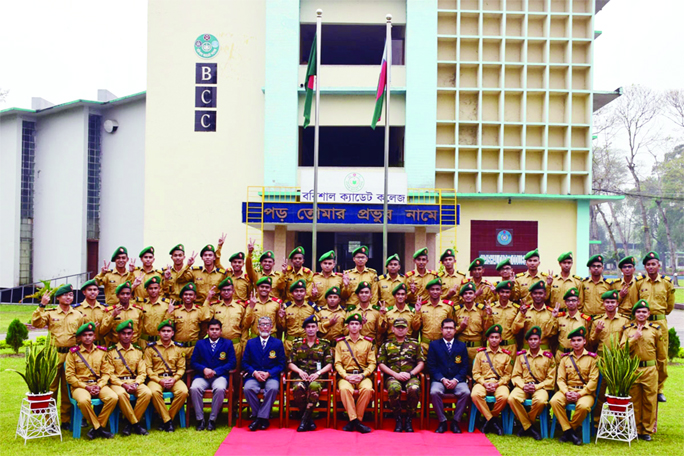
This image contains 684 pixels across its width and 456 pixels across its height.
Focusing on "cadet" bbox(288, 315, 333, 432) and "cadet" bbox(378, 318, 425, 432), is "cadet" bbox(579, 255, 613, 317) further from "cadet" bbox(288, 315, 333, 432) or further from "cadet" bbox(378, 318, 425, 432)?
"cadet" bbox(288, 315, 333, 432)

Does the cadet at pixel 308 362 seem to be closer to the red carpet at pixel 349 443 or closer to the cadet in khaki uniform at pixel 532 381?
the red carpet at pixel 349 443

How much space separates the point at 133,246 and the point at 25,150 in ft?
21.2

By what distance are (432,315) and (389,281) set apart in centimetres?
136

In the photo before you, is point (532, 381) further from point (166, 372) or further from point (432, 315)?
point (166, 372)

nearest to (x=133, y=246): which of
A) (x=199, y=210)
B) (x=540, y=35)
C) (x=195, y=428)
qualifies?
(x=199, y=210)

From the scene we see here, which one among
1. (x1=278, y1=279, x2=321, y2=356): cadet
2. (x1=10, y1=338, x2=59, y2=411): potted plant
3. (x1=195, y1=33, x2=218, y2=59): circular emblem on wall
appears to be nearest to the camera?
(x1=10, y1=338, x2=59, y2=411): potted plant

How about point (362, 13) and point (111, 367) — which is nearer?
point (111, 367)

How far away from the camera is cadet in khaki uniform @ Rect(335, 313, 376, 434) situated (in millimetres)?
7914

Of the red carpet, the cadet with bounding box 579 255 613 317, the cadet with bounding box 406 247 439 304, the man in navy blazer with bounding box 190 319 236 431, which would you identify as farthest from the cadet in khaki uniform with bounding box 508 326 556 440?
the man in navy blazer with bounding box 190 319 236 431

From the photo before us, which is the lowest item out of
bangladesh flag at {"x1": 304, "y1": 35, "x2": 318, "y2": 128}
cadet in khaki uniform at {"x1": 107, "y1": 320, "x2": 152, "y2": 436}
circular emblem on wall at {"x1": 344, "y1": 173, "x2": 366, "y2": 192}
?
cadet in khaki uniform at {"x1": 107, "y1": 320, "x2": 152, "y2": 436}

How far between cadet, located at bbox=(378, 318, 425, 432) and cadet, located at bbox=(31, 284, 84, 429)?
13.0 ft

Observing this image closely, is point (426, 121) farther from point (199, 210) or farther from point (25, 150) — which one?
point (25, 150)

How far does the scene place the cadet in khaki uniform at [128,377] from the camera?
7.66 meters

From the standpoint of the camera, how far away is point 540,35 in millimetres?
21109
